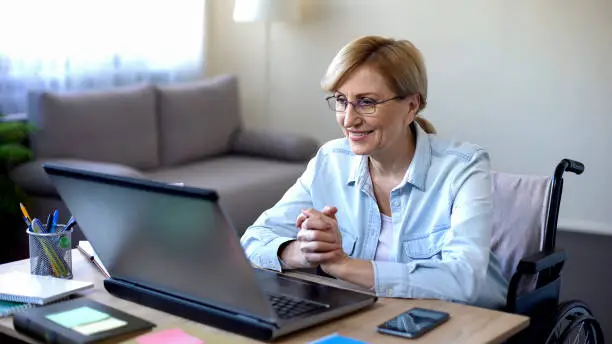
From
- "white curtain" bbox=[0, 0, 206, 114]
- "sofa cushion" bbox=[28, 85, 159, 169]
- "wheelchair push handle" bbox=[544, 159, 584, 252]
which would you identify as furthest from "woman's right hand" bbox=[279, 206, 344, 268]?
"white curtain" bbox=[0, 0, 206, 114]

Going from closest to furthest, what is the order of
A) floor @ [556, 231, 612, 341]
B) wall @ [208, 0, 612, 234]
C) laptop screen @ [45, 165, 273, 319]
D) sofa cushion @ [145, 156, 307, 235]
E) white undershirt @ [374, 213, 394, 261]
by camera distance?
laptop screen @ [45, 165, 273, 319] → white undershirt @ [374, 213, 394, 261] → floor @ [556, 231, 612, 341] → sofa cushion @ [145, 156, 307, 235] → wall @ [208, 0, 612, 234]

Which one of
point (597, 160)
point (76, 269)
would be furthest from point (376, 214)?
point (597, 160)

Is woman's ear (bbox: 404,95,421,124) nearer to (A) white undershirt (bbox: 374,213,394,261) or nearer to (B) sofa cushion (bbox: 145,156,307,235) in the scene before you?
(A) white undershirt (bbox: 374,213,394,261)

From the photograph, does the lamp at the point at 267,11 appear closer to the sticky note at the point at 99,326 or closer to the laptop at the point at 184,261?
the laptop at the point at 184,261

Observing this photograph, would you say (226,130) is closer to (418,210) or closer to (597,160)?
(597,160)

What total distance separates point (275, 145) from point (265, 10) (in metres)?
0.78

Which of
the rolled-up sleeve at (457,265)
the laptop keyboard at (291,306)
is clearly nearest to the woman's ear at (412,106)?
the rolled-up sleeve at (457,265)

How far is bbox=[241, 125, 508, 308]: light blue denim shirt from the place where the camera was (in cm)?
168

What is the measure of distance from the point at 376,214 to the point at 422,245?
14cm

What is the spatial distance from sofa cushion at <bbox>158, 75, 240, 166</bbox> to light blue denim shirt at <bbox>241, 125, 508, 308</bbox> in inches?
96.1

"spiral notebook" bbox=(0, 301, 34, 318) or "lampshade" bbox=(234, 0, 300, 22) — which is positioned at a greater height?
"lampshade" bbox=(234, 0, 300, 22)

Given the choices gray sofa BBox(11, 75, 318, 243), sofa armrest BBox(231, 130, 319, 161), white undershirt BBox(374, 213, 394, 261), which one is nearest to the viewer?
white undershirt BBox(374, 213, 394, 261)

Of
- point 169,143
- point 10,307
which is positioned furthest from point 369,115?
point 169,143

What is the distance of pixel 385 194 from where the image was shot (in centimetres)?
201
